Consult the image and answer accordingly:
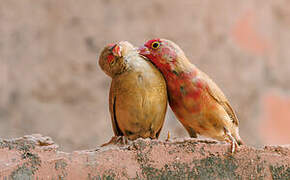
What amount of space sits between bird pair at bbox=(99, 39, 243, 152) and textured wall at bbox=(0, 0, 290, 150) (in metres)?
1.55

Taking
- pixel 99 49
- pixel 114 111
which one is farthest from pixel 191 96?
pixel 99 49

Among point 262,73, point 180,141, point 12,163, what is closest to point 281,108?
point 262,73

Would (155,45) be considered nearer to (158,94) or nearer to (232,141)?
(158,94)

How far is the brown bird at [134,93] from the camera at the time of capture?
5.20ft

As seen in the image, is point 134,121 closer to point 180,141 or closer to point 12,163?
point 180,141

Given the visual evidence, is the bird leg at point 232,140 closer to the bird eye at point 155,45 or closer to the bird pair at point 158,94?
the bird pair at point 158,94

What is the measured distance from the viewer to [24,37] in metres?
3.19

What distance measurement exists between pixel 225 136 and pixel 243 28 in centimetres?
203

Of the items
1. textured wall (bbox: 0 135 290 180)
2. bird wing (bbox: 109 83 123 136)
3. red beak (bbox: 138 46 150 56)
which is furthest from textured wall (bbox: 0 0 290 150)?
textured wall (bbox: 0 135 290 180)

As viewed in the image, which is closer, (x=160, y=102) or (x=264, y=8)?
(x=160, y=102)

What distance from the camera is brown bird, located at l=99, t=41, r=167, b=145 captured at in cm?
159

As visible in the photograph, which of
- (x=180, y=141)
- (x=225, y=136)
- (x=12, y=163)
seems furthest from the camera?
(x=225, y=136)

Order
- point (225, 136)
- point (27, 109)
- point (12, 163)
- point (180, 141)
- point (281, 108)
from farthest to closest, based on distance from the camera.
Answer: point (281, 108) → point (27, 109) → point (225, 136) → point (180, 141) → point (12, 163)

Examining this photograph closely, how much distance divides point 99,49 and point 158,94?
1749 mm
